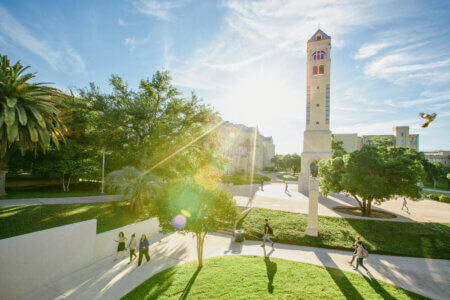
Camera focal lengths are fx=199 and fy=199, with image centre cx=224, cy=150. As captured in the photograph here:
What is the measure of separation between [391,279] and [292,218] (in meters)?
8.32

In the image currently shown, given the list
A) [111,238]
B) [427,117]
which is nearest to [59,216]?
[111,238]

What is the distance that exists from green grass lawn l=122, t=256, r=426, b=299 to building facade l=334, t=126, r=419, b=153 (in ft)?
Result: 278

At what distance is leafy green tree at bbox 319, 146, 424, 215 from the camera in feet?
54.9

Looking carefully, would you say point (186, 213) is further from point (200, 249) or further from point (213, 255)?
point (213, 255)

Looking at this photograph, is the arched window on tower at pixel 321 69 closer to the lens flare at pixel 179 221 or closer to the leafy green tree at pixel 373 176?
the leafy green tree at pixel 373 176

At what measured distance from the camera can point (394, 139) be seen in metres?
86.9

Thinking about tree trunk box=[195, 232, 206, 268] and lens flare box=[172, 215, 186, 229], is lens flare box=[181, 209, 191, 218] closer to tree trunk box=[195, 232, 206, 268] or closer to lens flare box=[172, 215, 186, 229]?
lens flare box=[172, 215, 186, 229]

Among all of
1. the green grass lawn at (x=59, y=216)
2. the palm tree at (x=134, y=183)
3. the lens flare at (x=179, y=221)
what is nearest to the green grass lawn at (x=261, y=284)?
the lens flare at (x=179, y=221)

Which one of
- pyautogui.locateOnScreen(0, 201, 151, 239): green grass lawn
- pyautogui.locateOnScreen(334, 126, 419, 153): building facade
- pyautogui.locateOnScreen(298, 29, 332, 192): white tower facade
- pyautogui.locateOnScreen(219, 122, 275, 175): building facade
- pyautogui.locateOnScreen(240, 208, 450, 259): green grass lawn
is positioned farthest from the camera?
pyautogui.locateOnScreen(334, 126, 419, 153): building facade

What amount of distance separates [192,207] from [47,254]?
783cm

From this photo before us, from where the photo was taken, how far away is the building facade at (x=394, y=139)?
82.4m

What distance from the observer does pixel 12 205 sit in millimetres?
15945

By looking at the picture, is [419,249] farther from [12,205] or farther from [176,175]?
[12,205]

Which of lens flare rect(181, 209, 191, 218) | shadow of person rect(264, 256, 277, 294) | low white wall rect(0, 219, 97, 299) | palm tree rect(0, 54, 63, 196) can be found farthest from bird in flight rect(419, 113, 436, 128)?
palm tree rect(0, 54, 63, 196)
